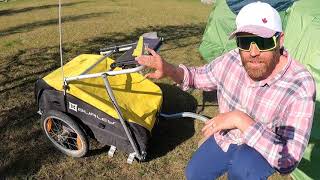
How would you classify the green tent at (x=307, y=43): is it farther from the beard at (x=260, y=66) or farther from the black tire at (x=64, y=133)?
the black tire at (x=64, y=133)

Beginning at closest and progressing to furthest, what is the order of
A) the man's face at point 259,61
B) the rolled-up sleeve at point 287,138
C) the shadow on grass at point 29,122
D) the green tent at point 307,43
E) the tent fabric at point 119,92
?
the rolled-up sleeve at point 287,138 → the man's face at point 259,61 → the green tent at point 307,43 → the tent fabric at point 119,92 → the shadow on grass at point 29,122

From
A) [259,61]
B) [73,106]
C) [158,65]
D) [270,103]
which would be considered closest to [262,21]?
[259,61]

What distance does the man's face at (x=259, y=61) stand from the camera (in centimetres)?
309

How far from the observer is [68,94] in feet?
17.1

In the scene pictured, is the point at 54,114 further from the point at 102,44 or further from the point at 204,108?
the point at 102,44

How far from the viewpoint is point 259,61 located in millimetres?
3152

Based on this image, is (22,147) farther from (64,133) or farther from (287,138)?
(287,138)

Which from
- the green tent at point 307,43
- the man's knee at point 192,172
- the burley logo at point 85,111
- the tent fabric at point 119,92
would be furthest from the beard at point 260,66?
the burley logo at point 85,111

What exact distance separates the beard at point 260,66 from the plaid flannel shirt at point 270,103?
85 millimetres

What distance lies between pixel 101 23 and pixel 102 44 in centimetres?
380

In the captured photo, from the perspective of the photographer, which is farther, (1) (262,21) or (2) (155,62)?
(2) (155,62)

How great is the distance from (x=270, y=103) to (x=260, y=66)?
0.34m

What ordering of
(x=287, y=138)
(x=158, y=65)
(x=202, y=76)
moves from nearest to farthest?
1. (x=287, y=138)
2. (x=158, y=65)
3. (x=202, y=76)

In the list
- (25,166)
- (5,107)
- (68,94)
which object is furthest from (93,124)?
(5,107)
